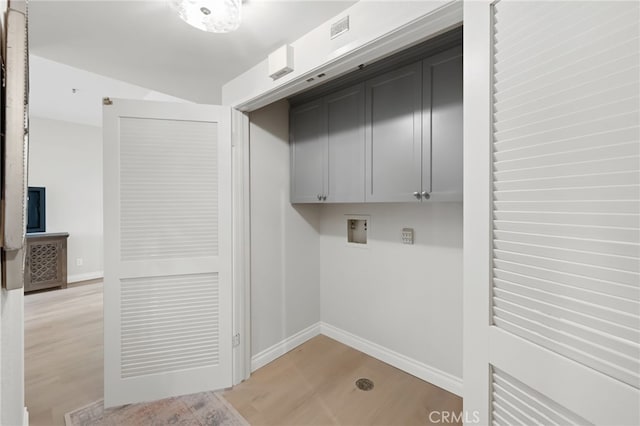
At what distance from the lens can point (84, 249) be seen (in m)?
4.82

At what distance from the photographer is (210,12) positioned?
125 cm

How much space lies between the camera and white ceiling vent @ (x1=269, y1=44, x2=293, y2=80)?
1662mm

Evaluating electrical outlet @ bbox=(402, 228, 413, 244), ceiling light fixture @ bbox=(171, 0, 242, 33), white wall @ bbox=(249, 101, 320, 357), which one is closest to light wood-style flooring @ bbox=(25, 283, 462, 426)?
white wall @ bbox=(249, 101, 320, 357)

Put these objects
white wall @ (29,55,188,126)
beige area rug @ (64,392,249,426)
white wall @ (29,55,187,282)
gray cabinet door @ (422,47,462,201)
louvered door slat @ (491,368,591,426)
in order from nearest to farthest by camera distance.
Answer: louvered door slat @ (491,368,591,426) < gray cabinet door @ (422,47,462,201) < beige area rug @ (64,392,249,426) < white wall @ (29,55,188,126) < white wall @ (29,55,187,282)

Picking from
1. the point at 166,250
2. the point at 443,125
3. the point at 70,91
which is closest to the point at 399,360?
the point at 443,125

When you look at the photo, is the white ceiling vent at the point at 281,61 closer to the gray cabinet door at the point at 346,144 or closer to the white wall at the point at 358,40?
the white wall at the point at 358,40

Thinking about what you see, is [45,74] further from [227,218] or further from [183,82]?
[227,218]

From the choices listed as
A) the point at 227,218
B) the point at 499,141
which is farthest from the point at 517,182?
the point at 227,218

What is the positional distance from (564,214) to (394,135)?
1308 millimetres

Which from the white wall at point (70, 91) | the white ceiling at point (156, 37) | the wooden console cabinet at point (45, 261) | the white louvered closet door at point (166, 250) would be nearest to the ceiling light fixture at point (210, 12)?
the white ceiling at point (156, 37)

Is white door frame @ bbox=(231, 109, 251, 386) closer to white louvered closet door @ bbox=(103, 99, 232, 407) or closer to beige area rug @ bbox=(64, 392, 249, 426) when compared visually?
white louvered closet door @ bbox=(103, 99, 232, 407)

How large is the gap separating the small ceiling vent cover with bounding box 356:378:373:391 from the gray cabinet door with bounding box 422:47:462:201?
1.45 m

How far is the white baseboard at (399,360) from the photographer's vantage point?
6.65 feet

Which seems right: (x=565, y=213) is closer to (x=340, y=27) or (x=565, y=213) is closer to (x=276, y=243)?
(x=340, y=27)
